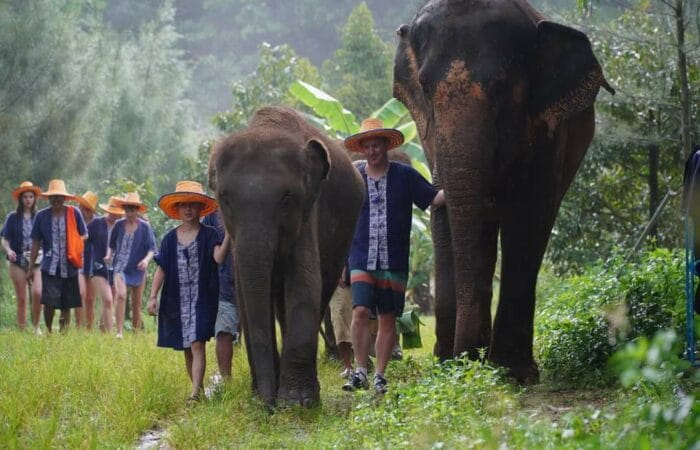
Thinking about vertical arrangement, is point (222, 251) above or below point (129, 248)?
below

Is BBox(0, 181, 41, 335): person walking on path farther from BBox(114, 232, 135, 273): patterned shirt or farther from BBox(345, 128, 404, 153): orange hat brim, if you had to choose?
BBox(345, 128, 404, 153): orange hat brim

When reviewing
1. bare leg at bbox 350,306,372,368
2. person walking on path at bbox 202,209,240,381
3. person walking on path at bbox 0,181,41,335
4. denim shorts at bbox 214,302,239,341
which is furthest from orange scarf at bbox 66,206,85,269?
bare leg at bbox 350,306,372,368

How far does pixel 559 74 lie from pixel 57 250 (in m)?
9.17

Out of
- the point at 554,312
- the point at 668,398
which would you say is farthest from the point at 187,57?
the point at 668,398

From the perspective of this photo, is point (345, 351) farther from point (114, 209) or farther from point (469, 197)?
point (114, 209)

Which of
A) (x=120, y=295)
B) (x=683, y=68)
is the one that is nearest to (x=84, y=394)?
(x=120, y=295)

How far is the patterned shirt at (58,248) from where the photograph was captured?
1623 centimetres

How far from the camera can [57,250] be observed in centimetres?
1625

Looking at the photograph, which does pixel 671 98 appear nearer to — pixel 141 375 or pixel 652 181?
pixel 652 181

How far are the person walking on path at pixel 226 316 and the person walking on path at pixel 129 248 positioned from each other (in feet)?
22.1

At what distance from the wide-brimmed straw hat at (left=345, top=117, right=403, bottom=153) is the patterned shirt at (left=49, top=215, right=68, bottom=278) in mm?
7051

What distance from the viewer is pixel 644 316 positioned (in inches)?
382

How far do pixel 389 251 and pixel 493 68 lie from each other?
1.86 meters

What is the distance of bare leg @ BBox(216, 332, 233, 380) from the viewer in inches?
377
